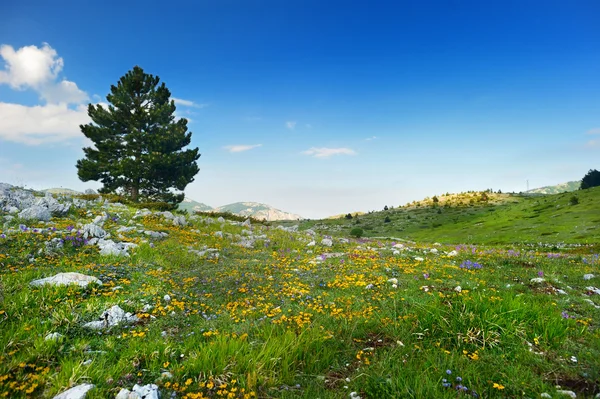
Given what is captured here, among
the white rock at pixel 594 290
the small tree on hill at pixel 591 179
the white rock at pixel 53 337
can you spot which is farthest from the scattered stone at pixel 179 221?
the small tree on hill at pixel 591 179

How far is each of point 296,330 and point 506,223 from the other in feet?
162

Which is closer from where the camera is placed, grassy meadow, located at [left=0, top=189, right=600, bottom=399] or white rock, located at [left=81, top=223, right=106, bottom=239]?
grassy meadow, located at [left=0, top=189, right=600, bottom=399]

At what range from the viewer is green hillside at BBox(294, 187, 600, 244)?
3397 centimetres

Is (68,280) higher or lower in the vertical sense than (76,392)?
higher

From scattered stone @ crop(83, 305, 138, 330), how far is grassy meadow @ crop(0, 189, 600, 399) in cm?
17

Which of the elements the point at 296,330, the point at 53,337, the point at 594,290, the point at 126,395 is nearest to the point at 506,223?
the point at 594,290

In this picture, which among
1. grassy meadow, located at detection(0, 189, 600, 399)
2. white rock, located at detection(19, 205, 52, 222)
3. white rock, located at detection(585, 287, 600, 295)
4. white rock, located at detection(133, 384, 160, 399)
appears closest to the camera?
white rock, located at detection(133, 384, 160, 399)

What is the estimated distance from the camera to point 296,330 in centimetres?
643

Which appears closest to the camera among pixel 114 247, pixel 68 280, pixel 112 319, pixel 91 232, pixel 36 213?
pixel 112 319

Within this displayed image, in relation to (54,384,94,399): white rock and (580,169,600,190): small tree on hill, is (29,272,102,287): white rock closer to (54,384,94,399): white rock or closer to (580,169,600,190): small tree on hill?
(54,384,94,399): white rock

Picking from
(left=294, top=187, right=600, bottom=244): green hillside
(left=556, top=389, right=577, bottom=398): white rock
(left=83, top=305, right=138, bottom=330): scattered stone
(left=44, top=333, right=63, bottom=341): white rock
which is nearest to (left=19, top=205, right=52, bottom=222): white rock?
(left=83, top=305, right=138, bottom=330): scattered stone

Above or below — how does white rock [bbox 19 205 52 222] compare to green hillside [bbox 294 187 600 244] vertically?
above

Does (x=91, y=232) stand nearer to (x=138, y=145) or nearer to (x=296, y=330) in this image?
(x=296, y=330)

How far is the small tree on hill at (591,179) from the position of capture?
227ft
